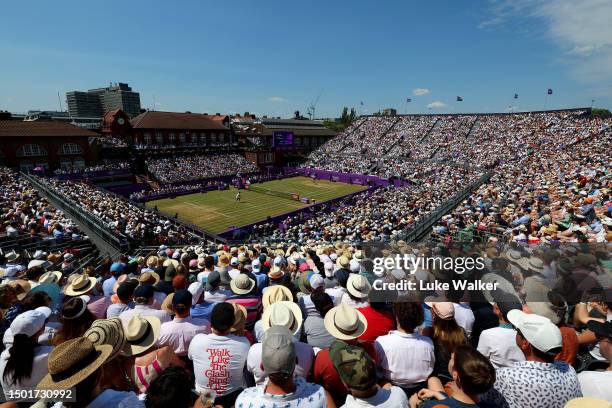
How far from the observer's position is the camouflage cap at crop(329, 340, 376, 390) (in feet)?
9.02

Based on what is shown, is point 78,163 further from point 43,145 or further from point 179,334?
point 179,334

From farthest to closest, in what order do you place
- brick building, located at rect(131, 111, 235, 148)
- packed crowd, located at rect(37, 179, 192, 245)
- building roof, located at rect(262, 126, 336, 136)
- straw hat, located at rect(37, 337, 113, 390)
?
building roof, located at rect(262, 126, 336, 136) → brick building, located at rect(131, 111, 235, 148) → packed crowd, located at rect(37, 179, 192, 245) → straw hat, located at rect(37, 337, 113, 390)

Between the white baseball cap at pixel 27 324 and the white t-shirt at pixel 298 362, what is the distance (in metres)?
2.62

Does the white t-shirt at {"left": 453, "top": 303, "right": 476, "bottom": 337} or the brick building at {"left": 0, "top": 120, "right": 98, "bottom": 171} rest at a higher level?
the brick building at {"left": 0, "top": 120, "right": 98, "bottom": 171}

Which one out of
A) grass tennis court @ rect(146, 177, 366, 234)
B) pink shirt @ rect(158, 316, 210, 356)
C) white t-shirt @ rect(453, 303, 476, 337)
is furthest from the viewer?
grass tennis court @ rect(146, 177, 366, 234)

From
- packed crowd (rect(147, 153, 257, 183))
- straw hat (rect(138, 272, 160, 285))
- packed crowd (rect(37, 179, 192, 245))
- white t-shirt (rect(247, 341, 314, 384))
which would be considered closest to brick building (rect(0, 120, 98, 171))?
packed crowd (rect(147, 153, 257, 183))

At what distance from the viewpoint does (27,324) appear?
12.3ft

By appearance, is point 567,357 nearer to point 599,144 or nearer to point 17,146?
point 599,144

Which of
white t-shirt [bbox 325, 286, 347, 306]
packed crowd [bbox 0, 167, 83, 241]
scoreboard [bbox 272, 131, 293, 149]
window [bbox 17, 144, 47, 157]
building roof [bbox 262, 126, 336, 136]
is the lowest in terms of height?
packed crowd [bbox 0, 167, 83, 241]

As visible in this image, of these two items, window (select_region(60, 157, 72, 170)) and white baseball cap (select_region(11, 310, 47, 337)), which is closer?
white baseball cap (select_region(11, 310, 47, 337))

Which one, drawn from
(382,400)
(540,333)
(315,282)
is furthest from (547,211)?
(382,400)

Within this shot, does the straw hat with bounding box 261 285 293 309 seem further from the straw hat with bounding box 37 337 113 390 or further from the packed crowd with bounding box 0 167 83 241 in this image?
the packed crowd with bounding box 0 167 83 241

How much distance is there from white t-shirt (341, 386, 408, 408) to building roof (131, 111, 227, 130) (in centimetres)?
6173

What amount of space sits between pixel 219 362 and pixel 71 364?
152 centimetres
